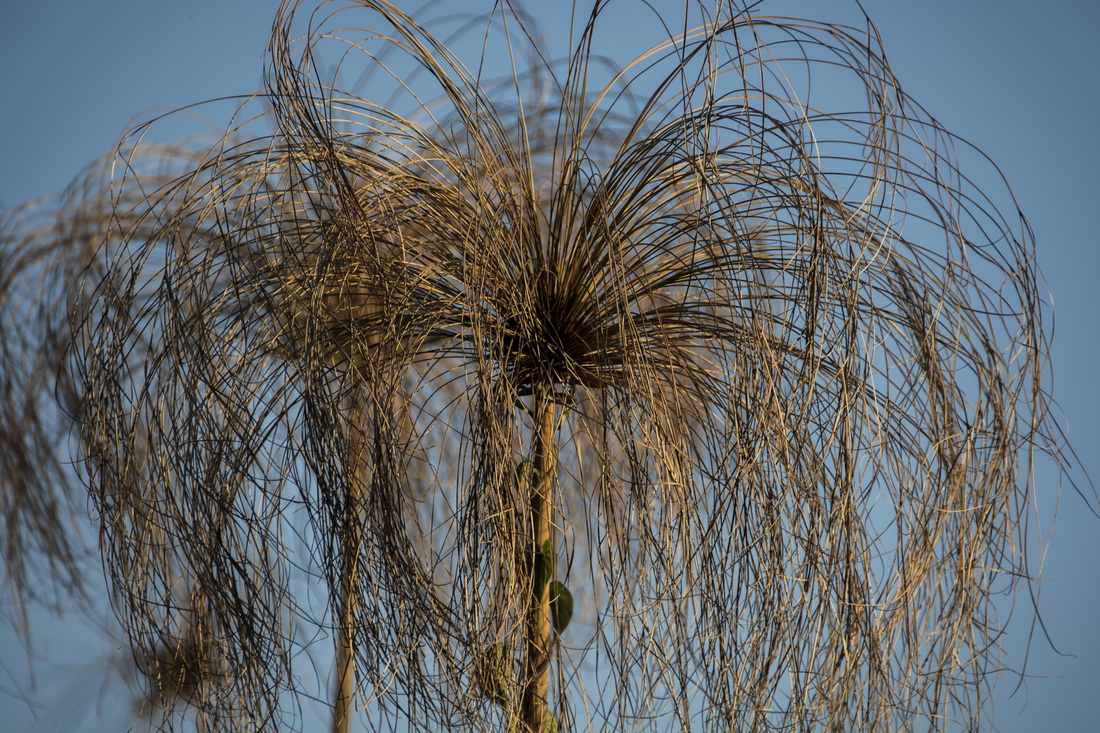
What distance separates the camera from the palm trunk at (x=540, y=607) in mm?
1095

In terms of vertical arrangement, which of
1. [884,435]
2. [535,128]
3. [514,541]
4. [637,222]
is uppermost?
[535,128]

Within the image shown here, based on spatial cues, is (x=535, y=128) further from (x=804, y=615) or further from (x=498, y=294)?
(x=804, y=615)

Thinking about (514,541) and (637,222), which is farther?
(637,222)

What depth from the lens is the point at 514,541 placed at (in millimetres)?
1028

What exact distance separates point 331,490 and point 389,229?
1.15 ft

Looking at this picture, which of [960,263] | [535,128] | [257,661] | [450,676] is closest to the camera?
[450,676]

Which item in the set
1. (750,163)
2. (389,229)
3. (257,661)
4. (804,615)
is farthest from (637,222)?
(257,661)

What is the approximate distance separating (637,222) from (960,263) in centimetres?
43

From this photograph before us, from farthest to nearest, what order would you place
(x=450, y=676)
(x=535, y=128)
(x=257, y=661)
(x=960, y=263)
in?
(x=535, y=128)
(x=960, y=263)
(x=257, y=661)
(x=450, y=676)

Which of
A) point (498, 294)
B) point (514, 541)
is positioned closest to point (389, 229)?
point (498, 294)

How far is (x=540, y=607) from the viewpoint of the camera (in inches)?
43.8

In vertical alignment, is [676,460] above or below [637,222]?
below

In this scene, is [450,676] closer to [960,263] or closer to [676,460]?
[676,460]

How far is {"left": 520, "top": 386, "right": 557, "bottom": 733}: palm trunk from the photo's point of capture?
1.09m
